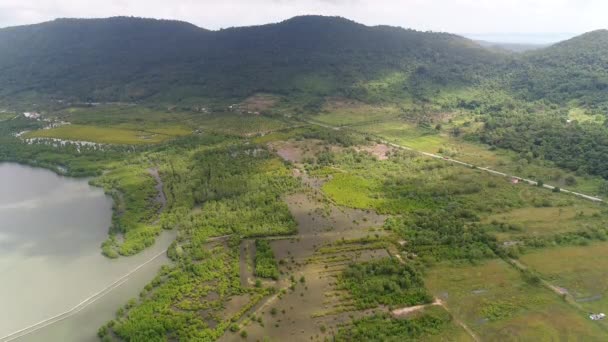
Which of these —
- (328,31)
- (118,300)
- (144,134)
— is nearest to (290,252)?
(118,300)

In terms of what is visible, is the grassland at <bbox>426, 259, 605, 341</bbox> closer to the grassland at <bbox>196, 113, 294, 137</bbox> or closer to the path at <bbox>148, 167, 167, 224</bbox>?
the path at <bbox>148, 167, 167, 224</bbox>

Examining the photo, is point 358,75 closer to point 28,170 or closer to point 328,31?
point 328,31

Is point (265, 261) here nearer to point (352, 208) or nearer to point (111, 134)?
point (352, 208)

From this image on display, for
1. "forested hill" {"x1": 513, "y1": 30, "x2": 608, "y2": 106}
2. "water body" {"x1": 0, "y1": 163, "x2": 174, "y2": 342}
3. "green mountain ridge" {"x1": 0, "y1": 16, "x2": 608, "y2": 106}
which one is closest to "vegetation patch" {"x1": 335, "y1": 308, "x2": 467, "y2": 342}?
"water body" {"x1": 0, "y1": 163, "x2": 174, "y2": 342}

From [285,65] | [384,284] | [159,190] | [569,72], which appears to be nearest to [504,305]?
[384,284]

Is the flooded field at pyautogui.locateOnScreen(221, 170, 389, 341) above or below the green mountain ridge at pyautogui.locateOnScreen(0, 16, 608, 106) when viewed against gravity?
below

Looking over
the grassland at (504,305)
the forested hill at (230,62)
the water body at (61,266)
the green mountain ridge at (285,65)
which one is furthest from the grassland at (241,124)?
the grassland at (504,305)

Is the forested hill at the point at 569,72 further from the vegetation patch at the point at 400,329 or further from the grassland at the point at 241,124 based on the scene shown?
the vegetation patch at the point at 400,329
